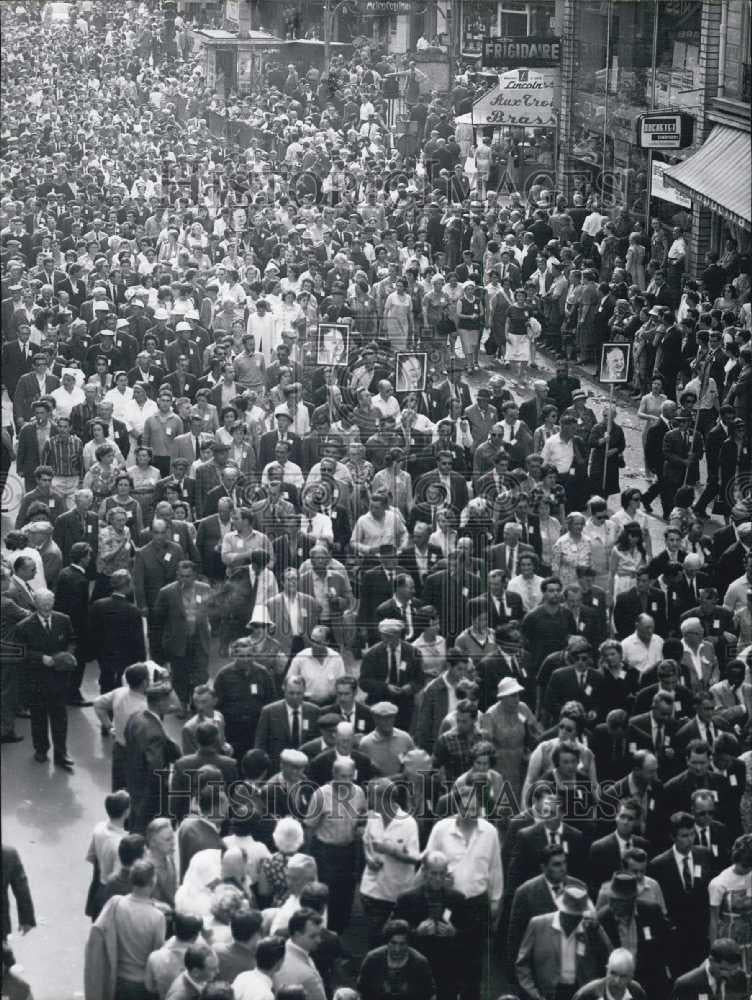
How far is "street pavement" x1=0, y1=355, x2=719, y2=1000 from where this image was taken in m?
10.9

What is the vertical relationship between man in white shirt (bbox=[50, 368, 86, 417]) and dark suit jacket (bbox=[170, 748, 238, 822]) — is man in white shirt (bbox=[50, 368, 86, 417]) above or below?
above

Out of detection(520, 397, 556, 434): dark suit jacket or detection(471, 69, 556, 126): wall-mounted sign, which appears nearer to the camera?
detection(520, 397, 556, 434): dark suit jacket

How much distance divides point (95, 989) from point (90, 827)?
301cm

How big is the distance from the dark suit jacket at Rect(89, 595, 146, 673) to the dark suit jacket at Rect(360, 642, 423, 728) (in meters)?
1.80

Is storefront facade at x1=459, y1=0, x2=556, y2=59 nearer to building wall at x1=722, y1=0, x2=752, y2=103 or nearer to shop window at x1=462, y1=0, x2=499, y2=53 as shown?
shop window at x1=462, y1=0, x2=499, y2=53

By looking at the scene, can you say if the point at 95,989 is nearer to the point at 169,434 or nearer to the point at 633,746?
the point at 633,746

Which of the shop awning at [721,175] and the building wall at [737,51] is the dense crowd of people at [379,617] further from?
the building wall at [737,51]

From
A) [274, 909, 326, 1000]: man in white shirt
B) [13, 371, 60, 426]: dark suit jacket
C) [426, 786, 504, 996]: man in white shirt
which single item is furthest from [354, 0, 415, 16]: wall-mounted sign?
[274, 909, 326, 1000]: man in white shirt

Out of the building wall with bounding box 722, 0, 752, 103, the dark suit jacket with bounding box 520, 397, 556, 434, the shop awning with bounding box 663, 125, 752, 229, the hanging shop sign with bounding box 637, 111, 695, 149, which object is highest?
the building wall with bounding box 722, 0, 752, 103

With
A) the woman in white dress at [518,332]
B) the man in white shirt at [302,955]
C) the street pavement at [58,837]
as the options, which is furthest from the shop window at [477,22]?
the man in white shirt at [302,955]

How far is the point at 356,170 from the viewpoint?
3531 centimetres

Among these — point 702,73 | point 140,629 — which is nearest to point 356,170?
point 702,73

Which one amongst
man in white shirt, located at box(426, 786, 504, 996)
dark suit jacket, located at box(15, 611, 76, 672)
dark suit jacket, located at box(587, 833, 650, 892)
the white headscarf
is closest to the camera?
the white headscarf

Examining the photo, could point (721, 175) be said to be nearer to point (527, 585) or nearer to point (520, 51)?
point (520, 51)
